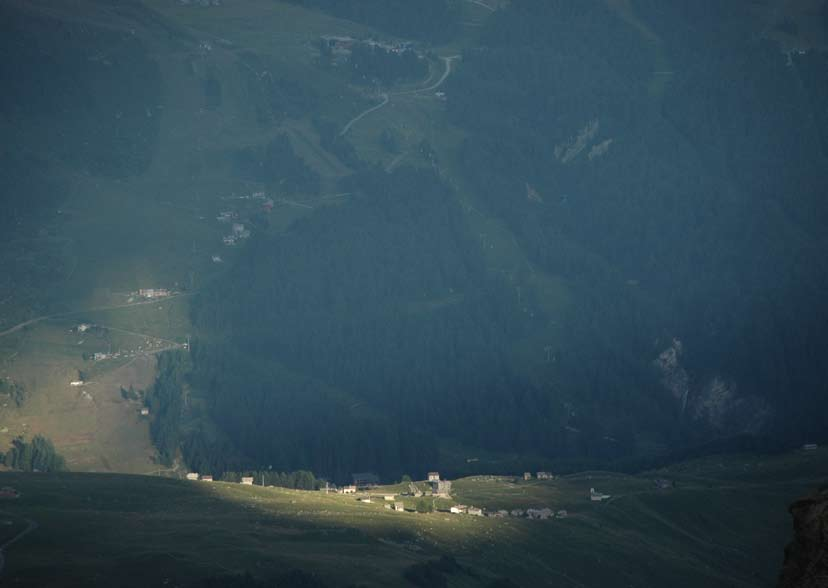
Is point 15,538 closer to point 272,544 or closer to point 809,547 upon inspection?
point 272,544

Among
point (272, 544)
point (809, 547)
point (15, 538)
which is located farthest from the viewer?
point (272, 544)

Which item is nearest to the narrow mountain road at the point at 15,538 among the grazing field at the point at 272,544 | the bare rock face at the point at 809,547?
the grazing field at the point at 272,544

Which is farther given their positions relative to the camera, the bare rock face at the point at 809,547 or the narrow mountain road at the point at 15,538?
the narrow mountain road at the point at 15,538

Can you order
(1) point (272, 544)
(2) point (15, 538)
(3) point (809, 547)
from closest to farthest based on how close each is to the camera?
(3) point (809, 547), (2) point (15, 538), (1) point (272, 544)

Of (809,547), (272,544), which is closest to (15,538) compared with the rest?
(272,544)

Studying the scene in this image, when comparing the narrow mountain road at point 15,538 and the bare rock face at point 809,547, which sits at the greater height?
the bare rock face at point 809,547

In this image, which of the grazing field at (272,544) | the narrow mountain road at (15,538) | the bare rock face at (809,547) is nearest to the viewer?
the bare rock face at (809,547)

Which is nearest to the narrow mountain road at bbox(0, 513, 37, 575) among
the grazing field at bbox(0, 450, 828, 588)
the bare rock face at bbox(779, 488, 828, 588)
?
the grazing field at bbox(0, 450, 828, 588)

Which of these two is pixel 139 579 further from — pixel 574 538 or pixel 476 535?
pixel 574 538

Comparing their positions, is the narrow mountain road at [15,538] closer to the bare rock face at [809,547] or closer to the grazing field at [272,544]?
the grazing field at [272,544]
